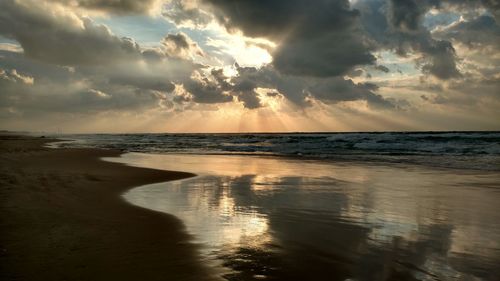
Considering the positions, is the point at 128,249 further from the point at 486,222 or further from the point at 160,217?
the point at 486,222

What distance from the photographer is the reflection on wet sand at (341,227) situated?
5.09 m

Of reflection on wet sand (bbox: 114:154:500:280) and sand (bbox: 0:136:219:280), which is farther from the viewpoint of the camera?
reflection on wet sand (bbox: 114:154:500:280)

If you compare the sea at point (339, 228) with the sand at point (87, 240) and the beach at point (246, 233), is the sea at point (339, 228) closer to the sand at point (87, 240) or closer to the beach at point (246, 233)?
the beach at point (246, 233)

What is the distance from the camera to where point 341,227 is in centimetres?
733

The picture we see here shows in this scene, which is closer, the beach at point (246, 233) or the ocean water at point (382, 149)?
the beach at point (246, 233)

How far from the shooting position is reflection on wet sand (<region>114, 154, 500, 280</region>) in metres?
5.09

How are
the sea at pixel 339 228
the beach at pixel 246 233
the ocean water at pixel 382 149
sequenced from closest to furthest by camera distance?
the beach at pixel 246 233
the sea at pixel 339 228
the ocean water at pixel 382 149

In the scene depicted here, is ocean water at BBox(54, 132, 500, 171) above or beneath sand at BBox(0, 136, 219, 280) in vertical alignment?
above

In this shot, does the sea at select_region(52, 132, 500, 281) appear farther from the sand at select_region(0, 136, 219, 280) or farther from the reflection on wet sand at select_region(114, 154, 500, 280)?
the sand at select_region(0, 136, 219, 280)

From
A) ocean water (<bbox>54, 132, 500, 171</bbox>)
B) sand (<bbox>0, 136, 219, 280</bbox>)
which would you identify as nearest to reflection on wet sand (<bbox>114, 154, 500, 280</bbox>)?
sand (<bbox>0, 136, 219, 280</bbox>)

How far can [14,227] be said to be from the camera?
648 cm

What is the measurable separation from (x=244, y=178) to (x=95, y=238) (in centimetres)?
972

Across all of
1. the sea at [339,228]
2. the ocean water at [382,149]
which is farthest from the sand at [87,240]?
the ocean water at [382,149]

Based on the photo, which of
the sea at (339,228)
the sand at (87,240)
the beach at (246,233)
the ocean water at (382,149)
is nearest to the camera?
the sand at (87,240)
